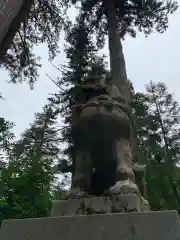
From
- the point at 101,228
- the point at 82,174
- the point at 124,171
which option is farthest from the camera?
the point at 82,174

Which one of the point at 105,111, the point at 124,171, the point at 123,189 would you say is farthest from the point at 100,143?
the point at 123,189

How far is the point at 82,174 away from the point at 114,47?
221 inches

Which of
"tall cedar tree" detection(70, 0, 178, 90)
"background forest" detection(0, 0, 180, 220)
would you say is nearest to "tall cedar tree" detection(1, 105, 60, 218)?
"background forest" detection(0, 0, 180, 220)

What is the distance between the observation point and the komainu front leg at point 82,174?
8.65 ft

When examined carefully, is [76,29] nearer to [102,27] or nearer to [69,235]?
[102,27]

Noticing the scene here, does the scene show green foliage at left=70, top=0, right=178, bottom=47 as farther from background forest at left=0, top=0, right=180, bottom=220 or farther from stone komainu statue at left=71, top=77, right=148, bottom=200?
stone komainu statue at left=71, top=77, right=148, bottom=200

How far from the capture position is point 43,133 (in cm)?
1400

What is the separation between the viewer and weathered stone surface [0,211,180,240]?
213 centimetres

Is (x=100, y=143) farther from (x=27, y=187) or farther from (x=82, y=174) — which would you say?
(x=27, y=187)

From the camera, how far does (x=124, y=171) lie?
2586mm

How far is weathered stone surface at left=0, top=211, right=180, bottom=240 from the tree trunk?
439 centimetres

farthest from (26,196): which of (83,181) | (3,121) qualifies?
(83,181)

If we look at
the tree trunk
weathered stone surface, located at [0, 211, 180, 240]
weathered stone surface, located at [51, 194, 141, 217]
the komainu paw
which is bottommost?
weathered stone surface, located at [0, 211, 180, 240]

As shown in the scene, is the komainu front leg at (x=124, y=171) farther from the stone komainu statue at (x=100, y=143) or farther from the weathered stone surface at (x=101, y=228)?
the weathered stone surface at (x=101, y=228)
